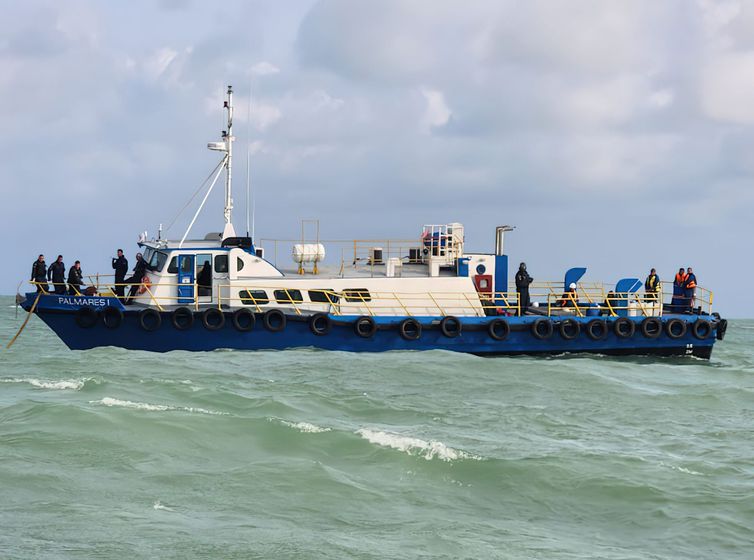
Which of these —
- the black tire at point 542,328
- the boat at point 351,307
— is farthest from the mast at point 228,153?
the black tire at point 542,328

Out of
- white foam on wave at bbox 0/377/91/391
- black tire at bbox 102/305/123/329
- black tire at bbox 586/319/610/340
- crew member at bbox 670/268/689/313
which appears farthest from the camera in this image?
crew member at bbox 670/268/689/313

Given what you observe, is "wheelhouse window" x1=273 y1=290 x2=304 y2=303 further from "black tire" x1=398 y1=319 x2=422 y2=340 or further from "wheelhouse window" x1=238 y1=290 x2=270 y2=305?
"black tire" x1=398 y1=319 x2=422 y2=340

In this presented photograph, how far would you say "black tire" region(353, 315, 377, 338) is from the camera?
890 inches

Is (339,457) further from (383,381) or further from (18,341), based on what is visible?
(18,341)

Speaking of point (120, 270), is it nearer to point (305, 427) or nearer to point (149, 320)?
point (149, 320)

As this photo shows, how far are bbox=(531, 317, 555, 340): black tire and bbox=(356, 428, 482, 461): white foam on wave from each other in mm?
10462

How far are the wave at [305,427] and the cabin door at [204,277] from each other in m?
9.16

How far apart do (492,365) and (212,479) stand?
10.8 m

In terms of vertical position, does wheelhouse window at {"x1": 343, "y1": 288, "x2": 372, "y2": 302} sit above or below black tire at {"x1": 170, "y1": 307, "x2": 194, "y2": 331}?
above

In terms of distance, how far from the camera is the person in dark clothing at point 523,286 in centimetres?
2439

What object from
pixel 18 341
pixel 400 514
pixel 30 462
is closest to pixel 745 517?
pixel 400 514

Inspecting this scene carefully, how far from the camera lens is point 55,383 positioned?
16.8m

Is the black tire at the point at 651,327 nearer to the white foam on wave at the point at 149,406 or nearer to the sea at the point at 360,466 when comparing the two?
the sea at the point at 360,466

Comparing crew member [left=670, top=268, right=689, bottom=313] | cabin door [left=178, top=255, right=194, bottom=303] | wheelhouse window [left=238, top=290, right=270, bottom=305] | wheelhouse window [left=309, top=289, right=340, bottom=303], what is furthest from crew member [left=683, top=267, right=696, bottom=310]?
cabin door [left=178, top=255, right=194, bottom=303]
